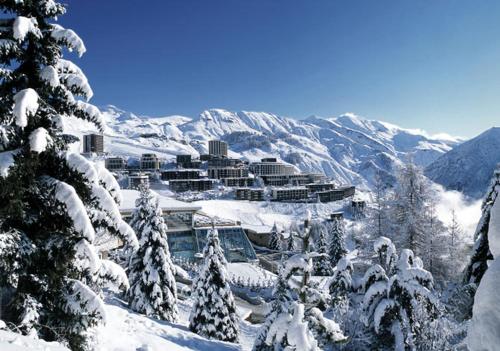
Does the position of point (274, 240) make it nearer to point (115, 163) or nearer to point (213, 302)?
point (213, 302)

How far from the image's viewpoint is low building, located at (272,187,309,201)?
4333 inches

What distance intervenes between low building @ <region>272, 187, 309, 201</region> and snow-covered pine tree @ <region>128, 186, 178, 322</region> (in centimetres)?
8742

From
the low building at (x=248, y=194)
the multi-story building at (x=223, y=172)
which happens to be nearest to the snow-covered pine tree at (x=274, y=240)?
the low building at (x=248, y=194)

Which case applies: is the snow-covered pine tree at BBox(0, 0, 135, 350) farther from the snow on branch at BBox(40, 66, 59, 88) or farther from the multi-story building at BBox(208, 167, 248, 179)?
the multi-story building at BBox(208, 167, 248, 179)

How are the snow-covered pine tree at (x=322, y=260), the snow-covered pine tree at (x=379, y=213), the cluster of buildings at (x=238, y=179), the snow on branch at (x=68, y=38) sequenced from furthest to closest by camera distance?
1. the cluster of buildings at (x=238, y=179)
2. the snow-covered pine tree at (x=322, y=260)
3. the snow-covered pine tree at (x=379, y=213)
4. the snow on branch at (x=68, y=38)

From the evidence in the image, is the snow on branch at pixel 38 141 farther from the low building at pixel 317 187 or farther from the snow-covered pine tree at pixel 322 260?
the low building at pixel 317 187

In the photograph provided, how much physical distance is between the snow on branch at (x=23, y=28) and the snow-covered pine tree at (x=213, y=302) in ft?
50.4

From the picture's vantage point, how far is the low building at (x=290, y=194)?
110 m

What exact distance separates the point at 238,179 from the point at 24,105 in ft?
398

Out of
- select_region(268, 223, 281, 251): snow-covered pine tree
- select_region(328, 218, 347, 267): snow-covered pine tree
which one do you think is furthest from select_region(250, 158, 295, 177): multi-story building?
select_region(328, 218, 347, 267): snow-covered pine tree

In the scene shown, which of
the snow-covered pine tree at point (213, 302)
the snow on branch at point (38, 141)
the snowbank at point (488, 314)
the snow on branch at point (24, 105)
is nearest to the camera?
the snowbank at point (488, 314)

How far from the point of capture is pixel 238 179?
128 meters

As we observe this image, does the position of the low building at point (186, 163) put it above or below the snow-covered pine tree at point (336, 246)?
above

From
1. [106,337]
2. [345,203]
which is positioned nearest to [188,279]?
[106,337]
